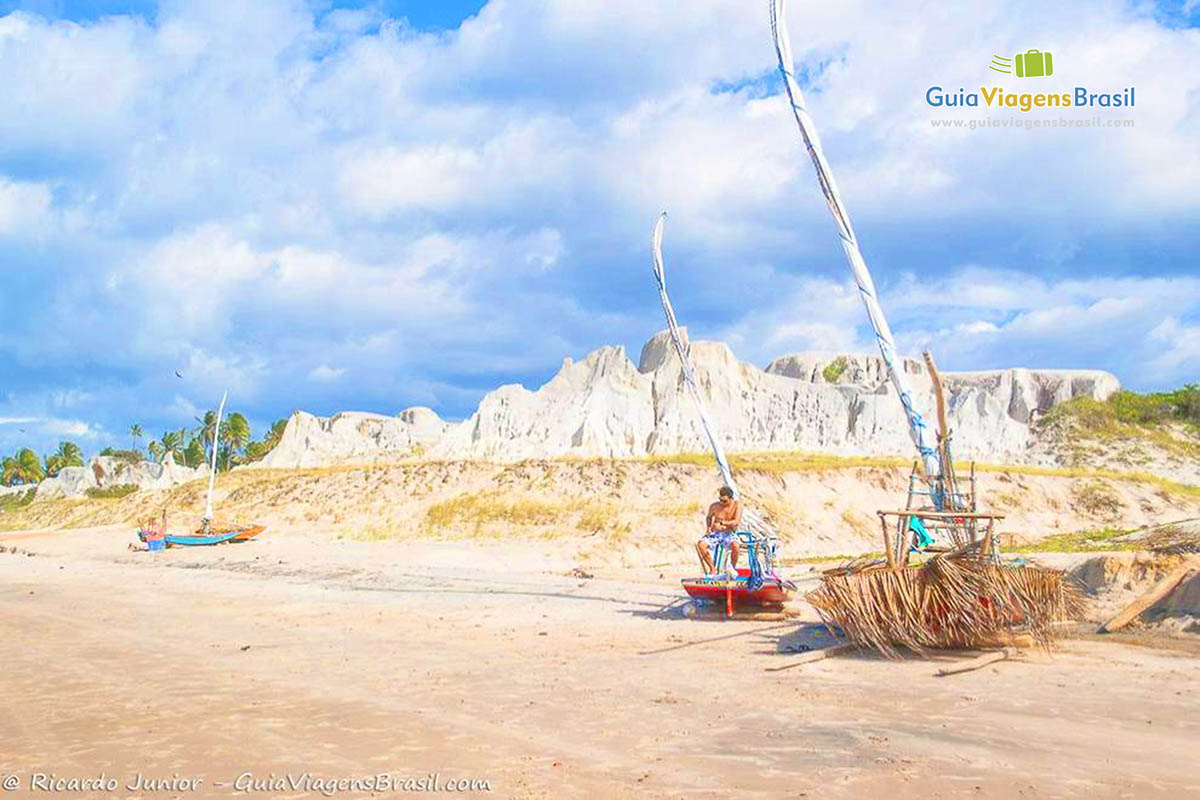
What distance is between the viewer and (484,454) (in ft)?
180

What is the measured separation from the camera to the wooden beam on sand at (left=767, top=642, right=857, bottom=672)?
10367 mm

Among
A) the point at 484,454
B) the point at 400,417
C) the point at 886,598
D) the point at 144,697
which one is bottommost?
the point at 144,697

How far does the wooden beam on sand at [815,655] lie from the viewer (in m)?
10.4

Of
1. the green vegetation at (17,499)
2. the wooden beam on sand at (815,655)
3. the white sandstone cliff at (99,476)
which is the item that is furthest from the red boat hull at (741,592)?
the green vegetation at (17,499)

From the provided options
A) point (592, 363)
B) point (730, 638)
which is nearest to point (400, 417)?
point (592, 363)

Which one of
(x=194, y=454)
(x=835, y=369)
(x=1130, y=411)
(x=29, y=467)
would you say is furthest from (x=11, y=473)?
(x=1130, y=411)

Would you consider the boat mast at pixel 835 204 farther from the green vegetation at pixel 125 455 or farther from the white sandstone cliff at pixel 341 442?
the green vegetation at pixel 125 455

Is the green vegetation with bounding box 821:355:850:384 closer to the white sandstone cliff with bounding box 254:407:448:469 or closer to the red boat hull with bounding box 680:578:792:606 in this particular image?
the white sandstone cliff with bounding box 254:407:448:469

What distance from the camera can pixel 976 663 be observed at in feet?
32.5

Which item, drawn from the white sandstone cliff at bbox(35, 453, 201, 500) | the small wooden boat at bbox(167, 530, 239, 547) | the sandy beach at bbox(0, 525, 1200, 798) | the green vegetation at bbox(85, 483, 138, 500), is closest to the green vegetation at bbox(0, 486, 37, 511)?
the white sandstone cliff at bbox(35, 453, 201, 500)

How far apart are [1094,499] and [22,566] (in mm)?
41861

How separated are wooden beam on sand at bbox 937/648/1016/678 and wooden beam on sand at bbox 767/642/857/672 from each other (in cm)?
131

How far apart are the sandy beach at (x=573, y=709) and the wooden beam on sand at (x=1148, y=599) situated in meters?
0.96

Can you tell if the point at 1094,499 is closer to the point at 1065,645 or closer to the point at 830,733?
the point at 1065,645
